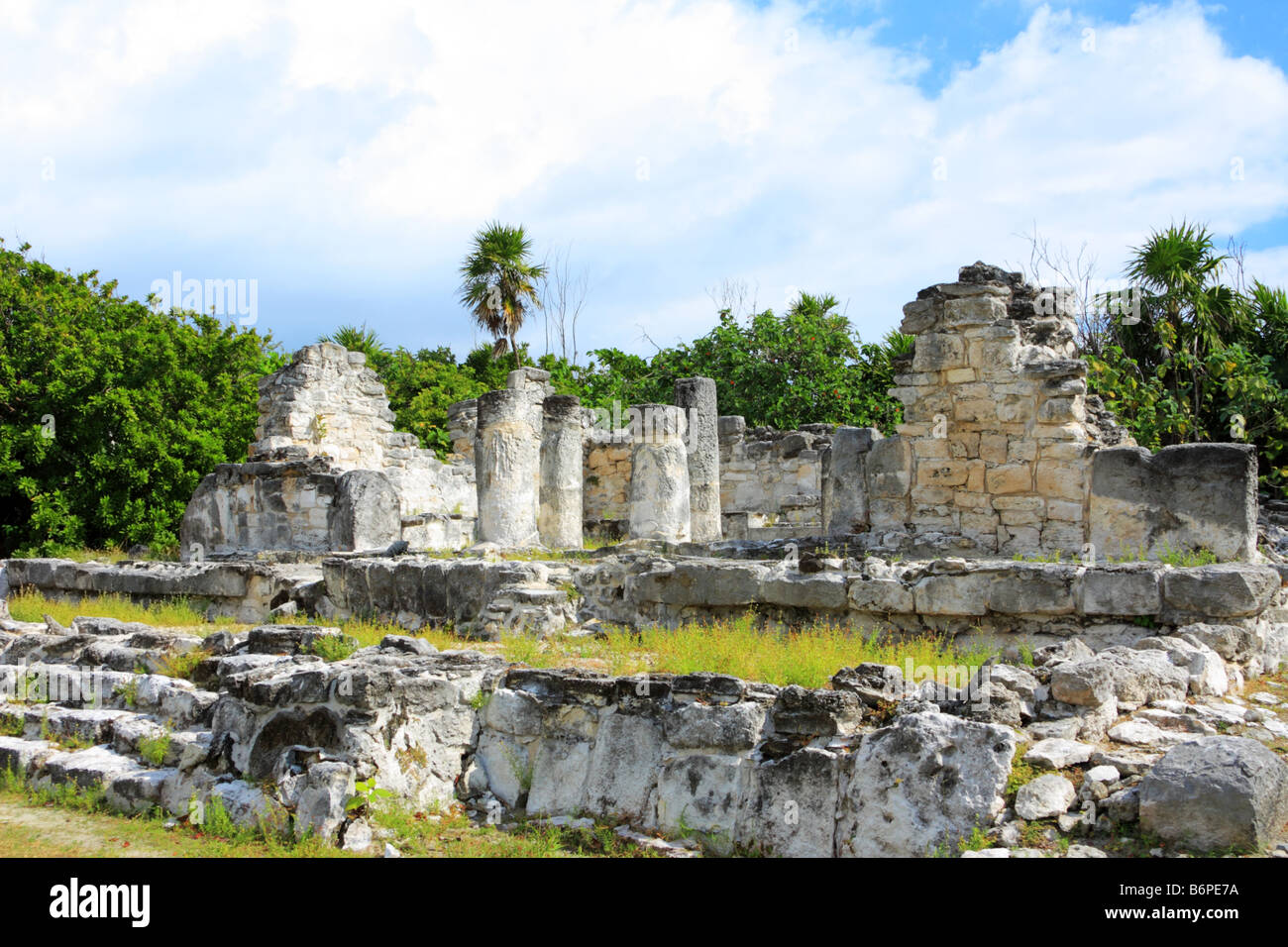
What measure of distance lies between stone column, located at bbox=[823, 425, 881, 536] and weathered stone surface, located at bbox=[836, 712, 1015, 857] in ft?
23.2

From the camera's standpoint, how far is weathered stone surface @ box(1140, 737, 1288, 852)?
350 centimetres

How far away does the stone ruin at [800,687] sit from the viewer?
413 cm

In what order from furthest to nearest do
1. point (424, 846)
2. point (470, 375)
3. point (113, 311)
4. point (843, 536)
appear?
point (470, 375), point (113, 311), point (843, 536), point (424, 846)

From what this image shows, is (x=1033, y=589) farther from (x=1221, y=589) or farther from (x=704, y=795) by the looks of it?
(x=704, y=795)

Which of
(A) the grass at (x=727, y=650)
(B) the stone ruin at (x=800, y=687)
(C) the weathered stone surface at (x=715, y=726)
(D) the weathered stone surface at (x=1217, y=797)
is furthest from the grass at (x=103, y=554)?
(D) the weathered stone surface at (x=1217, y=797)

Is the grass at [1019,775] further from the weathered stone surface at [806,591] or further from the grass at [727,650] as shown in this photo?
the weathered stone surface at [806,591]

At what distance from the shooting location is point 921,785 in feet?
13.3

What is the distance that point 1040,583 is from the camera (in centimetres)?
647

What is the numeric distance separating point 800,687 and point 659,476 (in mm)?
8046

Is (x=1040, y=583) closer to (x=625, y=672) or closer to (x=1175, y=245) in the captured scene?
(x=625, y=672)

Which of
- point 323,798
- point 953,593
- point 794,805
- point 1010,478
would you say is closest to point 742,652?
point 794,805
